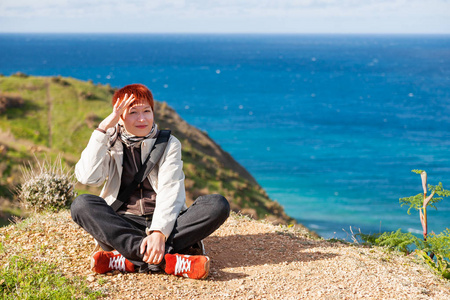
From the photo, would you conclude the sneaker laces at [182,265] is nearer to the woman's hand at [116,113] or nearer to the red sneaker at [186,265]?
the red sneaker at [186,265]

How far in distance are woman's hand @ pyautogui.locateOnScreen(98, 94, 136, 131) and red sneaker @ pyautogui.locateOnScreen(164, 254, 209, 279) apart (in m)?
1.70

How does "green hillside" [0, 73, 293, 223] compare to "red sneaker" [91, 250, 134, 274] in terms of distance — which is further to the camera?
"green hillside" [0, 73, 293, 223]

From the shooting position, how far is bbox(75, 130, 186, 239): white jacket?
5.54 metres

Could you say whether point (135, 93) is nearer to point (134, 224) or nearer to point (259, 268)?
point (134, 224)

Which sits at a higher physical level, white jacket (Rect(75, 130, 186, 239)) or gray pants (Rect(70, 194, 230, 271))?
white jacket (Rect(75, 130, 186, 239))

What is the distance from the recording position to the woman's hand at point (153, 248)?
5.43 meters

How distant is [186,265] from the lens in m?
5.57

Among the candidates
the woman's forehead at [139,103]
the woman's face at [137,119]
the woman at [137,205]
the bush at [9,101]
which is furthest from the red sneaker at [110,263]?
the bush at [9,101]

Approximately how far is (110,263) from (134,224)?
0.58 meters

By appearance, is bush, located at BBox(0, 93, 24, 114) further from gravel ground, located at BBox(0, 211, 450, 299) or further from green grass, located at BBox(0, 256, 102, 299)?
green grass, located at BBox(0, 256, 102, 299)

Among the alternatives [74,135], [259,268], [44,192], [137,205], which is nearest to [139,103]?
[137,205]

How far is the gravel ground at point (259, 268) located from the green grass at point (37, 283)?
19cm

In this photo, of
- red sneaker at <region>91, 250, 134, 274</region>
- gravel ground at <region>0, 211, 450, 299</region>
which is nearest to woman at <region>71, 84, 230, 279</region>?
red sneaker at <region>91, 250, 134, 274</region>

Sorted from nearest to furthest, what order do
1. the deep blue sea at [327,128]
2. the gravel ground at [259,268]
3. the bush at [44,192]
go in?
the gravel ground at [259,268] → the bush at [44,192] → the deep blue sea at [327,128]
